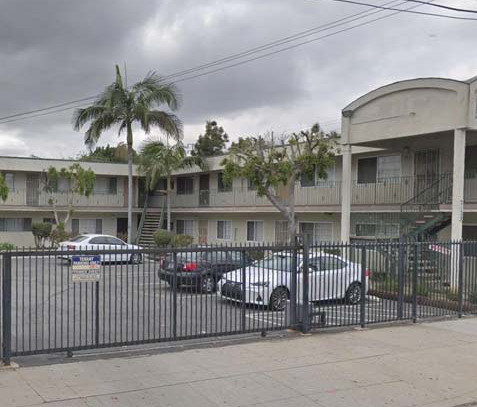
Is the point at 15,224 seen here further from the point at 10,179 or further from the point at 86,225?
the point at 86,225

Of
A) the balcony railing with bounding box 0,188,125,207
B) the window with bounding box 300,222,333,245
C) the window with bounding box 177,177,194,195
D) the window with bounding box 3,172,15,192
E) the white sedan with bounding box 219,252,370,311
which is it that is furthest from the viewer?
the window with bounding box 177,177,194,195

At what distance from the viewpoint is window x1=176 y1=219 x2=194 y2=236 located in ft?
123

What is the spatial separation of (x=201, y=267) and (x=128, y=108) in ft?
76.8

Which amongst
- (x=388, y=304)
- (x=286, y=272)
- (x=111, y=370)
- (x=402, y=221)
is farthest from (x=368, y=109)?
(x=111, y=370)

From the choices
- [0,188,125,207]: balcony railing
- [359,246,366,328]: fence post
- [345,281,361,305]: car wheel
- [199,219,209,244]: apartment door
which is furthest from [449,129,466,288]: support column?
[0,188,125,207]: balcony railing

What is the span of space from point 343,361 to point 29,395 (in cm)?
452

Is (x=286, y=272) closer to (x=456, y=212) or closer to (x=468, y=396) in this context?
(x=468, y=396)

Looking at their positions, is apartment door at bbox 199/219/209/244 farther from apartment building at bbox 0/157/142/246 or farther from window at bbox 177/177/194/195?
apartment building at bbox 0/157/142/246

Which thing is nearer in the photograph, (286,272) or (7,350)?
(7,350)

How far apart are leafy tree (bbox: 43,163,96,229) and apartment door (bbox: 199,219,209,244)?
279 inches

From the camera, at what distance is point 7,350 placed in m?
8.03

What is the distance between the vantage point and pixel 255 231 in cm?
3203

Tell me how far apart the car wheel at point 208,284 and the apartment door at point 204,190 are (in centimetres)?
2464

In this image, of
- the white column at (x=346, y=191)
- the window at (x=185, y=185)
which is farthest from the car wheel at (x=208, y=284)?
the window at (x=185, y=185)
